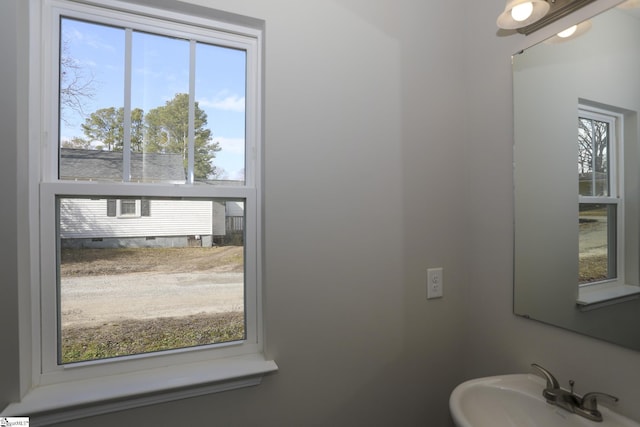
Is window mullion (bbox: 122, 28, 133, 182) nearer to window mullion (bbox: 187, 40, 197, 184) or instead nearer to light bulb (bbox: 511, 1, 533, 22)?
window mullion (bbox: 187, 40, 197, 184)

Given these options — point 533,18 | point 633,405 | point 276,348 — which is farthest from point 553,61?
point 276,348

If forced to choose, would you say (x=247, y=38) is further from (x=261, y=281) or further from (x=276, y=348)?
(x=276, y=348)

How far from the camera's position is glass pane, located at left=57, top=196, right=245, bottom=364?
3.24ft

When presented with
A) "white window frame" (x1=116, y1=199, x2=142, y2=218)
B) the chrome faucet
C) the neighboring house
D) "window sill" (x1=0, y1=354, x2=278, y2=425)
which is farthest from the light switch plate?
"white window frame" (x1=116, y1=199, x2=142, y2=218)

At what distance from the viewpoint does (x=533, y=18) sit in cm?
100

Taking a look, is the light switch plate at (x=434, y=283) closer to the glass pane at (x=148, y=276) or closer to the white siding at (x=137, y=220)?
the glass pane at (x=148, y=276)

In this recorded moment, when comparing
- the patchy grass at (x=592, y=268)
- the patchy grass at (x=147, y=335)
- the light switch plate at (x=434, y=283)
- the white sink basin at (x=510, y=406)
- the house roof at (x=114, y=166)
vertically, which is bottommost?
the white sink basin at (x=510, y=406)

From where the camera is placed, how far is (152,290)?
106cm

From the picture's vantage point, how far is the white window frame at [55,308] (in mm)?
901

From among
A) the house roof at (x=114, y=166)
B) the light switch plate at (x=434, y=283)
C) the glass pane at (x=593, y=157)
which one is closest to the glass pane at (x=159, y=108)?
the house roof at (x=114, y=166)

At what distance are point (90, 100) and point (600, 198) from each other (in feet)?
5.41

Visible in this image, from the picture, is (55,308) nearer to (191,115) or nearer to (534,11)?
A: (191,115)

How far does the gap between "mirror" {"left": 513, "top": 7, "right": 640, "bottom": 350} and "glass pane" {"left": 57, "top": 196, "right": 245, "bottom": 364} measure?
3.56ft

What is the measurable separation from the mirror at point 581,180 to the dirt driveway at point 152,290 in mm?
1107
